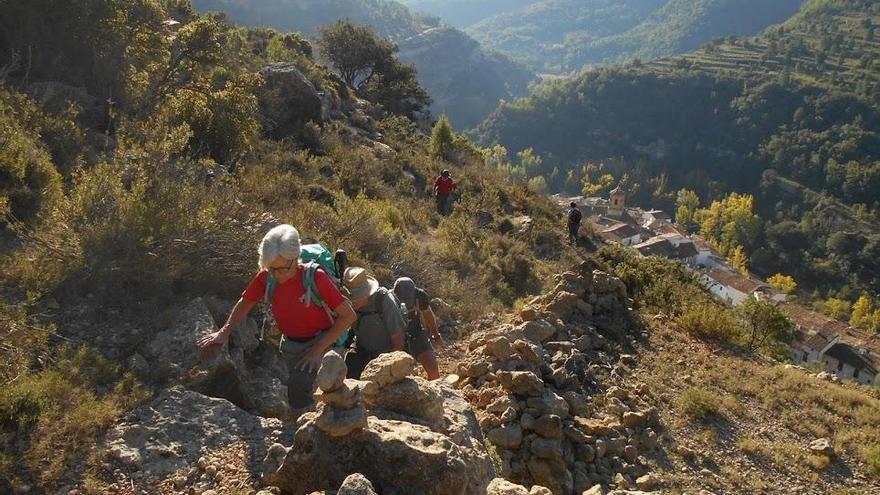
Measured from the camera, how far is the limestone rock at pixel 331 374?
2.40m

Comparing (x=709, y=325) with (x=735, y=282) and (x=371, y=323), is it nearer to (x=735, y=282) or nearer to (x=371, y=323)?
(x=371, y=323)

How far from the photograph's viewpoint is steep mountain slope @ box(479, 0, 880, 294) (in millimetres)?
66062

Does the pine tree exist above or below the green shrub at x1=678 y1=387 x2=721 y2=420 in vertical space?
above

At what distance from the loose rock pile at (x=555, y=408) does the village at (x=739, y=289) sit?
4428 millimetres

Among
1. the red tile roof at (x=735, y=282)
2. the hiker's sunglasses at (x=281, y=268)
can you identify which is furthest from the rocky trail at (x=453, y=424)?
the red tile roof at (x=735, y=282)

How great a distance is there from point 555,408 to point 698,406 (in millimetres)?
2105

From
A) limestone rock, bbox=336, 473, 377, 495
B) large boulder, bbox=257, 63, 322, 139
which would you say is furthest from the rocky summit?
large boulder, bbox=257, 63, 322, 139

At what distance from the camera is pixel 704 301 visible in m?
9.33

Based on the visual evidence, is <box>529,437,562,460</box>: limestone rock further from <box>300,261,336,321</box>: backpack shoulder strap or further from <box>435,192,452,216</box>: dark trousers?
<box>435,192,452,216</box>: dark trousers

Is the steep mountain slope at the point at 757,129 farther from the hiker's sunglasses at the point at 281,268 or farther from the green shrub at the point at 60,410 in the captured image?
the green shrub at the point at 60,410

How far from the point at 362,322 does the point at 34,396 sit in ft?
6.06

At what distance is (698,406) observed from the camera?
596 cm

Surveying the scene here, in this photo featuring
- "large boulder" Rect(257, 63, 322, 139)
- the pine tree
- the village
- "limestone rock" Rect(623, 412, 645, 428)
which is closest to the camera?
"limestone rock" Rect(623, 412, 645, 428)

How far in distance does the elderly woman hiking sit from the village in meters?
7.94
